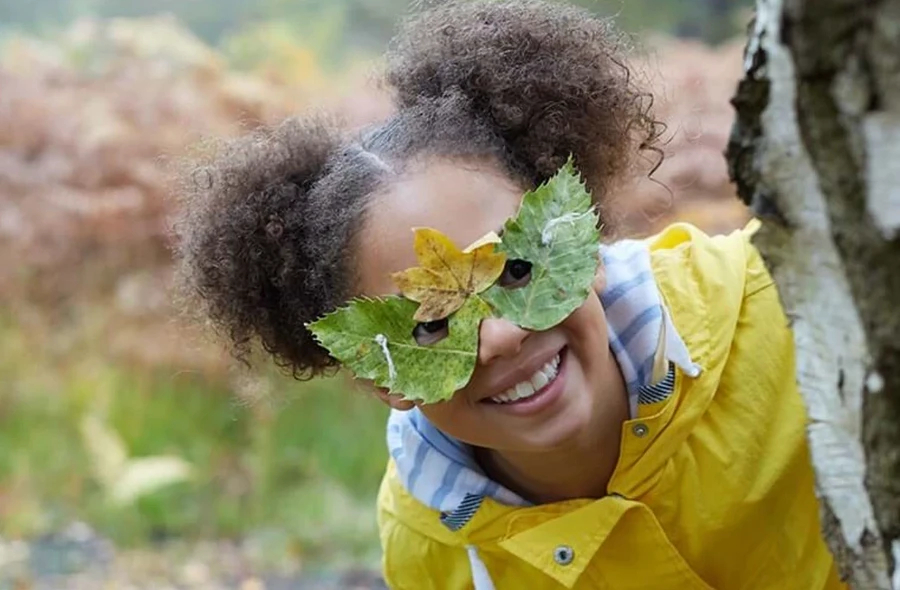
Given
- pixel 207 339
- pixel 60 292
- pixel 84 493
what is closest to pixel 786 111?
pixel 207 339

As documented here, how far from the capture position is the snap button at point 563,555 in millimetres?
1801

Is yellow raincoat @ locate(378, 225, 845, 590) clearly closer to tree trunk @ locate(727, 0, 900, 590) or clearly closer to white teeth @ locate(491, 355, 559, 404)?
white teeth @ locate(491, 355, 559, 404)

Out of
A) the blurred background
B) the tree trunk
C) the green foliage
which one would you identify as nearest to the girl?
the tree trunk

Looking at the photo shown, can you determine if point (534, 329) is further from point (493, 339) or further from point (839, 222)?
point (839, 222)

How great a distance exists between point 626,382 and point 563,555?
0.27 meters

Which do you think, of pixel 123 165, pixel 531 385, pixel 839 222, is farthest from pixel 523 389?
pixel 123 165

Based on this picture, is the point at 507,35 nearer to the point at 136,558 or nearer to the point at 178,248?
the point at 178,248

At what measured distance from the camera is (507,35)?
1885 millimetres

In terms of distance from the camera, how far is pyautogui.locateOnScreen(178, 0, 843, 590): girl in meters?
1.63

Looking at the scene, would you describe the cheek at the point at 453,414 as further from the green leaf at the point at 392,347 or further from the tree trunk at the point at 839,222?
the tree trunk at the point at 839,222

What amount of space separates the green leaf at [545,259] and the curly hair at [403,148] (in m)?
0.20

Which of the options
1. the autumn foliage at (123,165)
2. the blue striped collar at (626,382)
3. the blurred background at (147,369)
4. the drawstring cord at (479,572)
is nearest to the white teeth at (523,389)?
the blue striped collar at (626,382)

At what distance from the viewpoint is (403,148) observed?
1737 millimetres

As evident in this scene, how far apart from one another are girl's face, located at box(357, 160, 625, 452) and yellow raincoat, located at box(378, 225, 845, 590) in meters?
0.15
